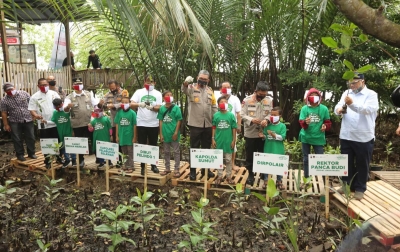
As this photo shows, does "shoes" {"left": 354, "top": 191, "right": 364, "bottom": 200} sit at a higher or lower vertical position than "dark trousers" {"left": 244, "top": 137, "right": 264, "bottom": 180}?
lower

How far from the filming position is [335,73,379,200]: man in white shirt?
3873mm

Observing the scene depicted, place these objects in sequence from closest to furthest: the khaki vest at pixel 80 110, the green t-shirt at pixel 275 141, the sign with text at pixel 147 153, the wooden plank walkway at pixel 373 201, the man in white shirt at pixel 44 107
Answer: the wooden plank walkway at pixel 373 201 → the sign with text at pixel 147 153 → the green t-shirt at pixel 275 141 → the khaki vest at pixel 80 110 → the man in white shirt at pixel 44 107

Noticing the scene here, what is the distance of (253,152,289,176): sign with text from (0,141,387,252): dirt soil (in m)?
0.41

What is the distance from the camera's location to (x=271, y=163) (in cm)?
410

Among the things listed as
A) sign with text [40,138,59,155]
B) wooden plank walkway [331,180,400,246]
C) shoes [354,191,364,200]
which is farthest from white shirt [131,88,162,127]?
shoes [354,191,364,200]

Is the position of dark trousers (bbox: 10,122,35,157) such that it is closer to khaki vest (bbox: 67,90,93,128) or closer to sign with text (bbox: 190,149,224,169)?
A: khaki vest (bbox: 67,90,93,128)

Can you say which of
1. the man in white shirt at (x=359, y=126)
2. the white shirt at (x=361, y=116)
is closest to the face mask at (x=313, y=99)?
the man in white shirt at (x=359, y=126)

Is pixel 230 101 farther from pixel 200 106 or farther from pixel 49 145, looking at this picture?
pixel 49 145

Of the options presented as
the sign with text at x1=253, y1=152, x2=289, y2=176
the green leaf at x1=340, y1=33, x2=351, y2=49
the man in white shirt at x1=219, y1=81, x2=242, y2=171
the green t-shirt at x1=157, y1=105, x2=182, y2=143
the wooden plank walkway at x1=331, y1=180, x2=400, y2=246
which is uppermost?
the green leaf at x1=340, y1=33, x2=351, y2=49

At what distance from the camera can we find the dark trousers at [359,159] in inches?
159

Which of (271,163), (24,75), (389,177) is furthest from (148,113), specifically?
(24,75)

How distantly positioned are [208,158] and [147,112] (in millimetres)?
1408

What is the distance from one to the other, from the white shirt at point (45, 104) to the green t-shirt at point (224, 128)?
2.86 metres

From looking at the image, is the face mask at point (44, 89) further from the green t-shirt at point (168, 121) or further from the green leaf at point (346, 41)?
the green leaf at point (346, 41)
